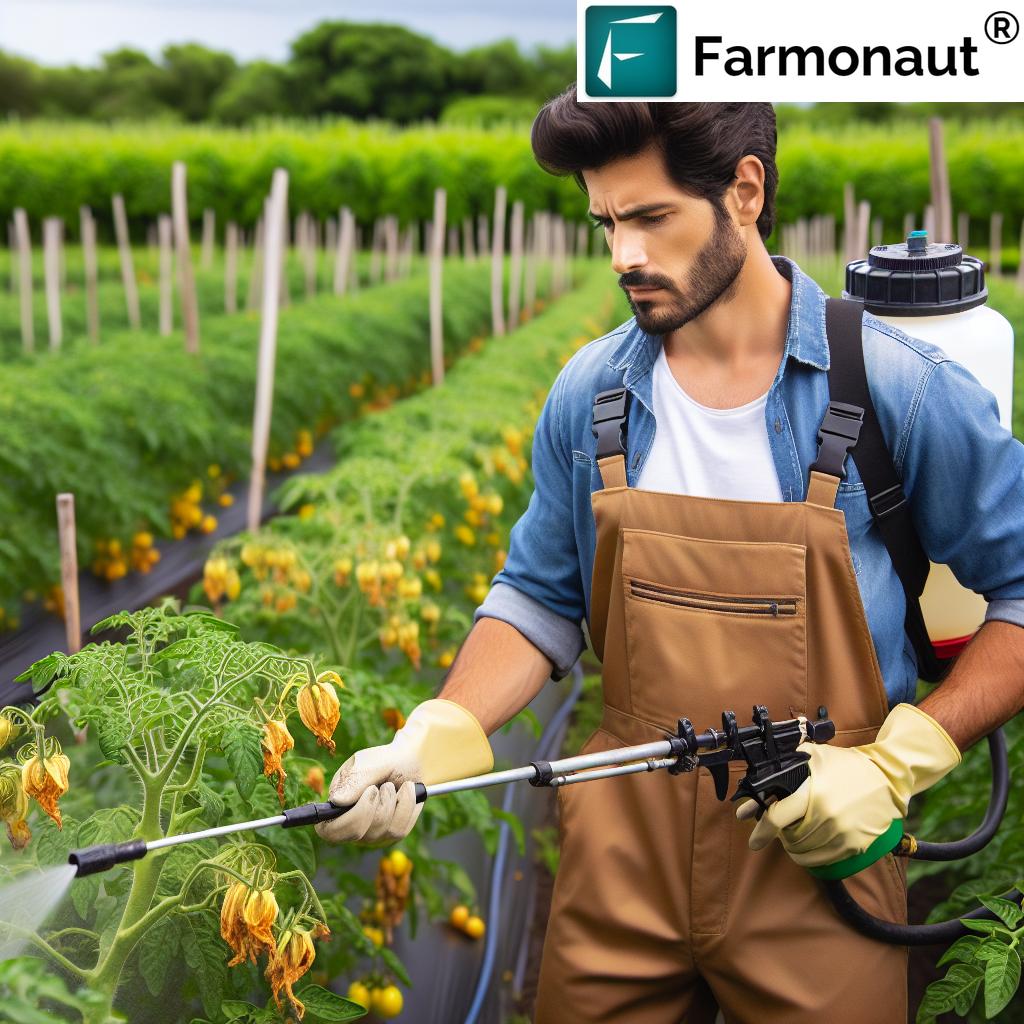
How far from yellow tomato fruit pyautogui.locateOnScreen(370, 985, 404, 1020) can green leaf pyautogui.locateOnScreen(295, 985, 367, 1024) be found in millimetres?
1235

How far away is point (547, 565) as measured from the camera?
7.17ft

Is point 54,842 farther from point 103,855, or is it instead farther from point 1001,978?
point 1001,978

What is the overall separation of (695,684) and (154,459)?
5.03 meters

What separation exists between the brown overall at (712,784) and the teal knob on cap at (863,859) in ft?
0.24

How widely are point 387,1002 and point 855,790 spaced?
163 centimetres

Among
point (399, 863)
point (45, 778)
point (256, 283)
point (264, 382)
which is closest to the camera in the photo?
point (45, 778)

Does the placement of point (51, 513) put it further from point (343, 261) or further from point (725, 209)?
point (343, 261)

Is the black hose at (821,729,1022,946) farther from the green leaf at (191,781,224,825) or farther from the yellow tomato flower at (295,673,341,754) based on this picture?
the green leaf at (191,781,224,825)

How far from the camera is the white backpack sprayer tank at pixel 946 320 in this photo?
6.68ft

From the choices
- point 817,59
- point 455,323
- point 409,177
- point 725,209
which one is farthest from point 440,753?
point 409,177

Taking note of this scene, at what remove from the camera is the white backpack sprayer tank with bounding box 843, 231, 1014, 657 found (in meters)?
2.04

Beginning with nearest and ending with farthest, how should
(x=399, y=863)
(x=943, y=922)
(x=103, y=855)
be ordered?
(x=103, y=855) → (x=943, y=922) → (x=399, y=863)

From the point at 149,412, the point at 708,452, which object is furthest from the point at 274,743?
the point at 149,412

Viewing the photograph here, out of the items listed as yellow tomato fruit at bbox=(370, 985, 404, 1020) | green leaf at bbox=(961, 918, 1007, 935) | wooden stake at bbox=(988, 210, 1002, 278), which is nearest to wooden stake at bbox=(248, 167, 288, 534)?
yellow tomato fruit at bbox=(370, 985, 404, 1020)
